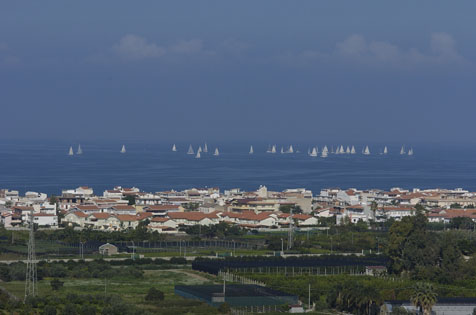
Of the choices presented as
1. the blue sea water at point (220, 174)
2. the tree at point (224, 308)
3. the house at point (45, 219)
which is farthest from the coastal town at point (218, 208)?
Result: the tree at point (224, 308)

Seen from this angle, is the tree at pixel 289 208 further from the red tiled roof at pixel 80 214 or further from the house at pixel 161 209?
the red tiled roof at pixel 80 214

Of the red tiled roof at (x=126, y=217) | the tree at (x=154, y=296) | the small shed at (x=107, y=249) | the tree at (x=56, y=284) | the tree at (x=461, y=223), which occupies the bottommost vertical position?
the tree at (x=154, y=296)

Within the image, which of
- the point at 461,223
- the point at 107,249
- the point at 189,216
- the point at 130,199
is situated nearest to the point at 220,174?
the point at 130,199

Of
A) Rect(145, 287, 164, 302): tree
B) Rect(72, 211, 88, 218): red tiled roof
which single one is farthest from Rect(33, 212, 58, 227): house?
Rect(145, 287, 164, 302): tree

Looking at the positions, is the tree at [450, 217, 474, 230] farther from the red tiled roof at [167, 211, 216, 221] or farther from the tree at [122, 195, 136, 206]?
the tree at [122, 195, 136, 206]

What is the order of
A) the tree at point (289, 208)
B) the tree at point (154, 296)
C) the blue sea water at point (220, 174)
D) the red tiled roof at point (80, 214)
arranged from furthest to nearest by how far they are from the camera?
the blue sea water at point (220, 174) → the tree at point (289, 208) → the red tiled roof at point (80, 214) → the tree at point (154, 296)

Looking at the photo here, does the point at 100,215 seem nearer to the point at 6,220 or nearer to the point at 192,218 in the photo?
the point at 192,218
